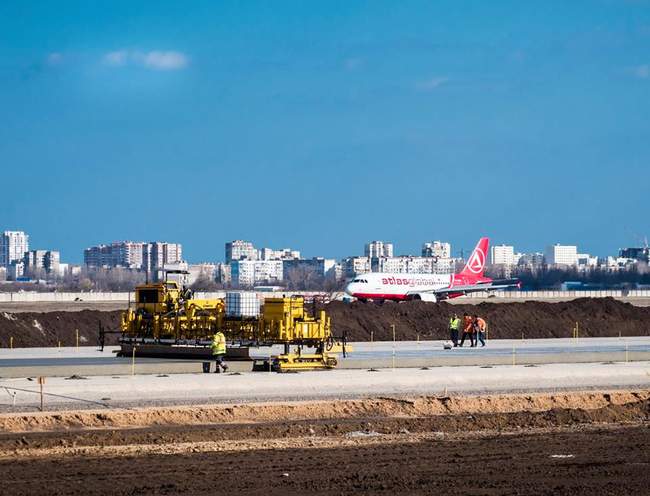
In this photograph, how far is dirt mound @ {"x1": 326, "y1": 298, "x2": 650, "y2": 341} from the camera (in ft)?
217

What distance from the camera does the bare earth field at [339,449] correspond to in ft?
60.6

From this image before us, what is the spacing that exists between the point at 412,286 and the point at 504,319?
2249cm

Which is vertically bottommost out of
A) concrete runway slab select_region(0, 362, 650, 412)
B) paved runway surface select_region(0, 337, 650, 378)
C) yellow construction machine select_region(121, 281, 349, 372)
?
concrete runway slab select_region(0, 362, 650, 412)

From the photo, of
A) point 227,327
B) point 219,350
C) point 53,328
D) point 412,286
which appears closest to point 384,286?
point 412,286

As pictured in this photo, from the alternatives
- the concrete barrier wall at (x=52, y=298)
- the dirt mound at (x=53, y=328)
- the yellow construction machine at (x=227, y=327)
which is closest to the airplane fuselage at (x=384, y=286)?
the concrete barrier wall at (x=52, y=298)

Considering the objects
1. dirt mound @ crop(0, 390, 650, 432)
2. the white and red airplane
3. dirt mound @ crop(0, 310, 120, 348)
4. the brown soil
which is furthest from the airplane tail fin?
dirt mound @ crop(0, 390, 650, 432)

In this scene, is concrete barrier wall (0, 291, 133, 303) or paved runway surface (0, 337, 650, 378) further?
concrete barrier wall (0, 291, 133, 303)

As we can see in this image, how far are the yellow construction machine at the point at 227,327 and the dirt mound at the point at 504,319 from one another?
2143cm

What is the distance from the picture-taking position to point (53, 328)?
2418 inches

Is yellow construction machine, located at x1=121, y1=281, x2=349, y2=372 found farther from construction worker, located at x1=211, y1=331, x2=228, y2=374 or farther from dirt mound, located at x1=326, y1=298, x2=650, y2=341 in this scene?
dirt mound, located at x1=326, y1=298, x2=650, y2=341

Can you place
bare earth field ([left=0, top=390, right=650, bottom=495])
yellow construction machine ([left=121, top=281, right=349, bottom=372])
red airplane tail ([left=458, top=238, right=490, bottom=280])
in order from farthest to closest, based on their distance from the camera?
red airplane tail ([left=458, top=238, right=490, bottom=280])
yellow construction machine ([left=121, top=281, right=349, bottom=372])
bare earth field ([left=0, top=390, right=650, bottom=495])

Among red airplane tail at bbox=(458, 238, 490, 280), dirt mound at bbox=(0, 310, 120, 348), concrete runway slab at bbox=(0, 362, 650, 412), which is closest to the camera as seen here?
concrete runway slab at bbox=(0, 362, 650, 412)

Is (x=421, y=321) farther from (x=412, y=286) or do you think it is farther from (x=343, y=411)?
(x=343, y=411)

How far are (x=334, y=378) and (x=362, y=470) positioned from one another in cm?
1632
